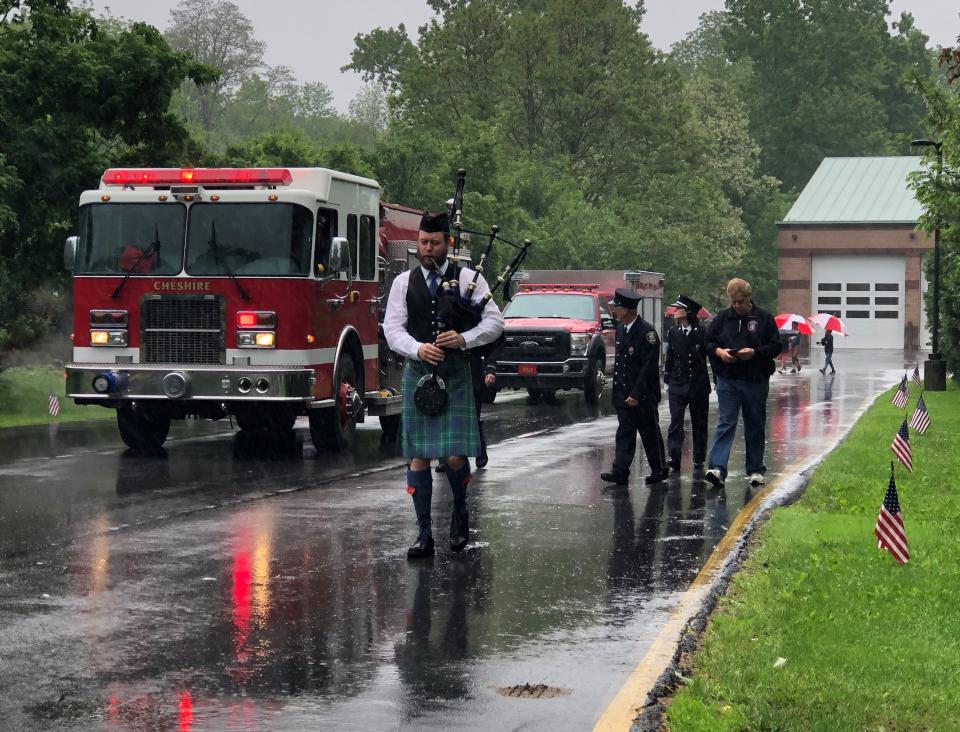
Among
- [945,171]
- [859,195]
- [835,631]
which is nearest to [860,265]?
[859,195]

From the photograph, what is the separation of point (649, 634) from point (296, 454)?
10.2 meters

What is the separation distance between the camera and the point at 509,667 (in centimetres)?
723

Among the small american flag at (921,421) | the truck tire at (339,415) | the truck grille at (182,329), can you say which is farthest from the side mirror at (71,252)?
the small american flag at (921,421)

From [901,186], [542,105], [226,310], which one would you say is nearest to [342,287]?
[226,310]

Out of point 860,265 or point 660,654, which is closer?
point 660,654

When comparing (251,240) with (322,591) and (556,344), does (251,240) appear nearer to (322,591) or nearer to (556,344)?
(322,591)

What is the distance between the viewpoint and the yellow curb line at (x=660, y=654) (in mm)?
6372

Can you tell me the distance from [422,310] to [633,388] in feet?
16.8

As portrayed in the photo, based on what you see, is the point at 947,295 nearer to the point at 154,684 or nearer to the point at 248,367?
the point at 248,367

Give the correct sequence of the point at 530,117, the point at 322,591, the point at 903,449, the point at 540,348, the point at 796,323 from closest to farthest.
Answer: the point at 322,591, the point at 903,449, the point at 540,348, the point at 796,323, the point at 530,117

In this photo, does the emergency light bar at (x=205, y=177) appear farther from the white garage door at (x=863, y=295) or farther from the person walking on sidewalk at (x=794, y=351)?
the white garage door at (x=863, y=295)

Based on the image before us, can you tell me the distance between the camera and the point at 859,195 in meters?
Result: 82.6

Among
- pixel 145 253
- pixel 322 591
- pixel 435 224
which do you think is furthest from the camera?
pixel 145 253

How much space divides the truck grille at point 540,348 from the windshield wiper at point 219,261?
473 inches
